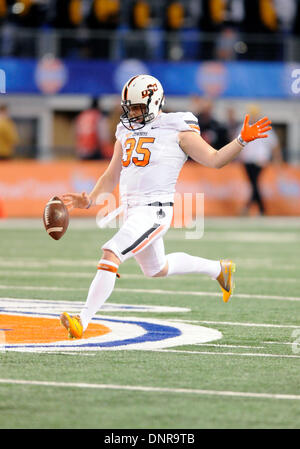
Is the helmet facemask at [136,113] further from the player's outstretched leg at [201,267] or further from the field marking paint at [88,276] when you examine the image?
the field marking paint at [88,276]

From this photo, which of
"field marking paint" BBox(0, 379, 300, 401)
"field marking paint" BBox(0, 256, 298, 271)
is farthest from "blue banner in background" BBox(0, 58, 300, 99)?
"field marking paint" BBox(0, 379, 300, 401)

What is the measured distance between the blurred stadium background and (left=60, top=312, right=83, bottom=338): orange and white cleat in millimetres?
14156

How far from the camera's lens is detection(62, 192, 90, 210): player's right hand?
741 centimetres

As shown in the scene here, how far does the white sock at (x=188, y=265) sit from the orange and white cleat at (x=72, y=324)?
118cm

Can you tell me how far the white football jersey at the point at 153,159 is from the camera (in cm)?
730

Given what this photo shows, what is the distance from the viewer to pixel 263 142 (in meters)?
20.7

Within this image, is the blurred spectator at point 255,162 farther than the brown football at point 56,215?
Yes

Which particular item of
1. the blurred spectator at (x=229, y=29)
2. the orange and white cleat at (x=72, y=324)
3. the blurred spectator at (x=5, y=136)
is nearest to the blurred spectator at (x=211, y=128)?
the blurred spectator at (x=5, y=136)

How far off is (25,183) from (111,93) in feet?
15.5

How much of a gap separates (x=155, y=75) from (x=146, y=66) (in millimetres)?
287

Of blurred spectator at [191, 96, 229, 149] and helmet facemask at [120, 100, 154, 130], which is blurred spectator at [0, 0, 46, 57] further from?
helmet facemask at [120, 100, 154, 130]
